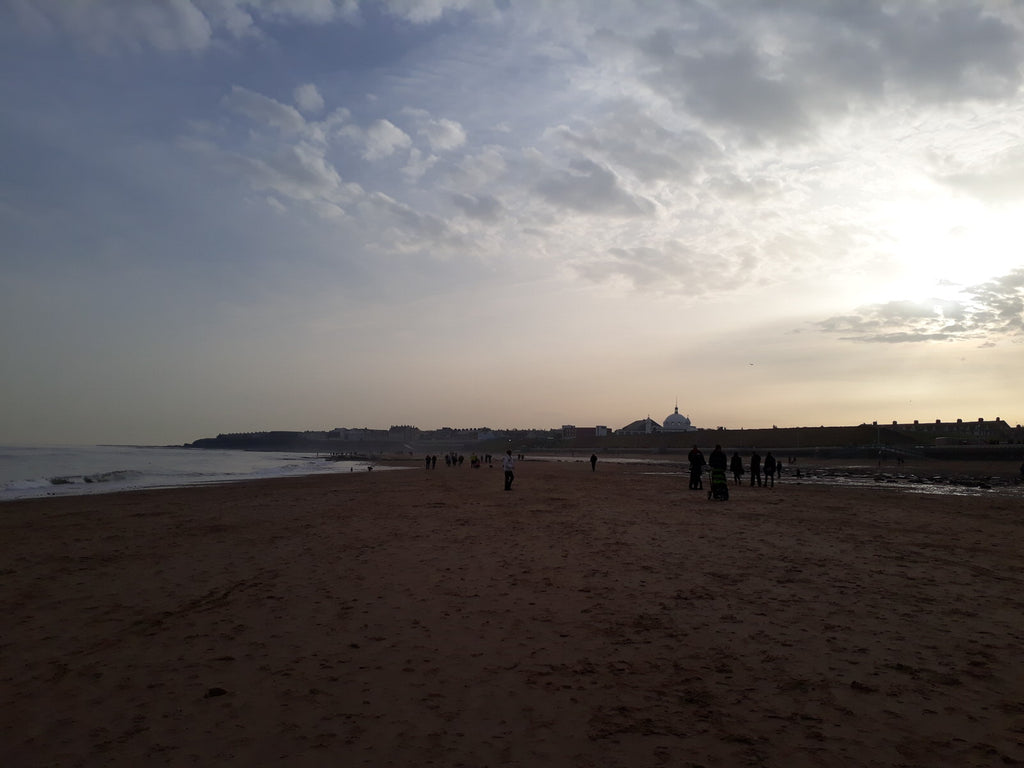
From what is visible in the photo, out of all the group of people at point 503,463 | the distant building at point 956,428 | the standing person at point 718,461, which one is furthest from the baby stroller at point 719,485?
the distant building at point 956,428

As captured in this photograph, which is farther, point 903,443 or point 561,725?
point 903,443

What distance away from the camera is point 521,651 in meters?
5.81

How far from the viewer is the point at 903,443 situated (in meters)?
89.2

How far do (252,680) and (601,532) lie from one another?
350 inches

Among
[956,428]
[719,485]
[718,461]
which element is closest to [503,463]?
[718,461]

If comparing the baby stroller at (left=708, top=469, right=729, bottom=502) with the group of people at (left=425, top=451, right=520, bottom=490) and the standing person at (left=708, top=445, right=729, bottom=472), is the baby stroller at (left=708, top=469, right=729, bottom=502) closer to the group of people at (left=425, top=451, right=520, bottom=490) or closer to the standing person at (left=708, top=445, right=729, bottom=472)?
the standing person at (left=708, top=445, right=729, bottom=472)

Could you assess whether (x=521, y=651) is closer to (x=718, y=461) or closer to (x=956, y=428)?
(x=718, y=461)

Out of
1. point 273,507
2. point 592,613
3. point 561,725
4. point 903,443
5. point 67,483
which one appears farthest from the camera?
point 903,443

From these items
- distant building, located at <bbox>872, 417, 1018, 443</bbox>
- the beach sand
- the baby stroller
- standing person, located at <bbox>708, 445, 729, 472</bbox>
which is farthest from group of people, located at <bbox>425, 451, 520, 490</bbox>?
distant building, located at <bbox>872, 417, 1018, 443</bbox>

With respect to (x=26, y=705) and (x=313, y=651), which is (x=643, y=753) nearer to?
(x=313, y=651)

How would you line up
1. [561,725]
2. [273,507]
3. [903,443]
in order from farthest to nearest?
[903,443] → [273,507] → [561,725]

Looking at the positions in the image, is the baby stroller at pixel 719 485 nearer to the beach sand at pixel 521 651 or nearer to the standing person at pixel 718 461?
the standing person at pixel 718 461

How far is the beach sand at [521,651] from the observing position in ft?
13.4

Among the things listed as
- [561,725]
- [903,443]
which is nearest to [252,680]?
[561,725]
